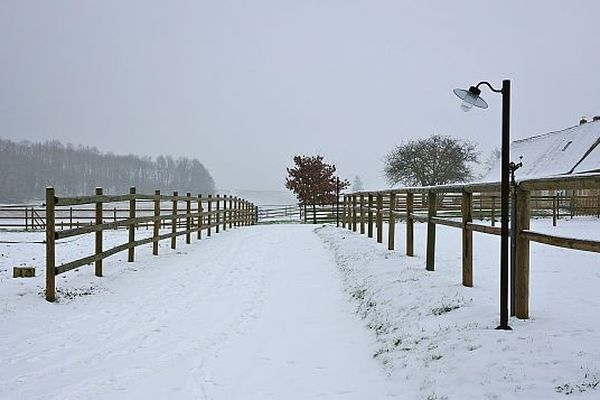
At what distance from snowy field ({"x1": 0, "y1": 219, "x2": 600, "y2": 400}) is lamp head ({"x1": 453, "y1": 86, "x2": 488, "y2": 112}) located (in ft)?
5.71

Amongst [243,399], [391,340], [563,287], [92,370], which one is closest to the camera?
[243,399]

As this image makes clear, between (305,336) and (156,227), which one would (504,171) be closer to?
(305,336)

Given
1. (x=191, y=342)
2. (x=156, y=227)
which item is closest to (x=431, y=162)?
(x=156, y=227)

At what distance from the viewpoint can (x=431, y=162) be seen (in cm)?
4550

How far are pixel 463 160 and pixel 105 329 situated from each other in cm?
4396

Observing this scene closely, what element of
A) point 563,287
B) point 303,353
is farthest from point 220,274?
point 563,287

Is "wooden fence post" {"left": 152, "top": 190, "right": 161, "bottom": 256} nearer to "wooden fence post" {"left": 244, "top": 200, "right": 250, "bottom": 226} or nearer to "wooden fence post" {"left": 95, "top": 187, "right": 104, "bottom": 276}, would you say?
"wooden fence post" {"left": 95, "top": 187, "right": 104, "bottom": 276}

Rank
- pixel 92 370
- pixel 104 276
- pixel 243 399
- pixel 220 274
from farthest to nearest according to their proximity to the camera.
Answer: pixel 220 274, pixel 104 276, pixel 92 370, pixel 243 399

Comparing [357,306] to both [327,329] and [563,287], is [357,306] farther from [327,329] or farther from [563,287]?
[563,287]

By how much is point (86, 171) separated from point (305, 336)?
10252cm

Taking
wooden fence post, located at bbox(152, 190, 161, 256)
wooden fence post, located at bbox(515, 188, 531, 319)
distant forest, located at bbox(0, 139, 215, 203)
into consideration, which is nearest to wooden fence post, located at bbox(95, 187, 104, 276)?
wooden fence post, located at bbox(152, 190, 161, 256)

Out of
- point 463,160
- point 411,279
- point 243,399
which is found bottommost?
point 243,399

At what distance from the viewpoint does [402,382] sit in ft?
12.1

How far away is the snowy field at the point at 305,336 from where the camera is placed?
11.4ft
